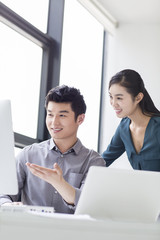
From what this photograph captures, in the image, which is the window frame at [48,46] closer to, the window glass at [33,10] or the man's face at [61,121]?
the window glass at [33,10]

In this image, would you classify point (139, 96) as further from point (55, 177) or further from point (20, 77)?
point (55, 177)

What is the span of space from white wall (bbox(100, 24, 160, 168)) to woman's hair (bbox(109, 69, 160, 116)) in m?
1.15

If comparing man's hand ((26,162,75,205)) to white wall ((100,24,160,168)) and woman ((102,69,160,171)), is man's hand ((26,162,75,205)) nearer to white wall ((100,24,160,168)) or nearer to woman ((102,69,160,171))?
woman ((102,69,160,171))

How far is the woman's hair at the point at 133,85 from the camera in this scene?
102 inches

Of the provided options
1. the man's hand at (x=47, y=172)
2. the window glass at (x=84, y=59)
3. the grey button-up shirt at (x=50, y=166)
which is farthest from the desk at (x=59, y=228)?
the window glass at (x=84, y=59)

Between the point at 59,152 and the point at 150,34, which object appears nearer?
the point at 59,152

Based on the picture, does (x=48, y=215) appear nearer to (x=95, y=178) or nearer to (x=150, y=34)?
(x=95, y=178)

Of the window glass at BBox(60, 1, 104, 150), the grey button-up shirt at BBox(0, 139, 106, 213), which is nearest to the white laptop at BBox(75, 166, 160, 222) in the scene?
the grey button-up shirt at BBox(0, 139, 106, 213)

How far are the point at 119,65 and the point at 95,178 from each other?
2854 millimetres

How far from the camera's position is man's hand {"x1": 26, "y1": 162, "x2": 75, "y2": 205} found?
1454mm

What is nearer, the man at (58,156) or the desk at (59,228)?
the desk at (59,228)

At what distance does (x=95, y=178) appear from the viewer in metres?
1.23

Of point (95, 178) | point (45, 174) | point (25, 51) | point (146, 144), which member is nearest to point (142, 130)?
point (146, 144)

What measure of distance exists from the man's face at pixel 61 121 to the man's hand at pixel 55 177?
470 millimetres
